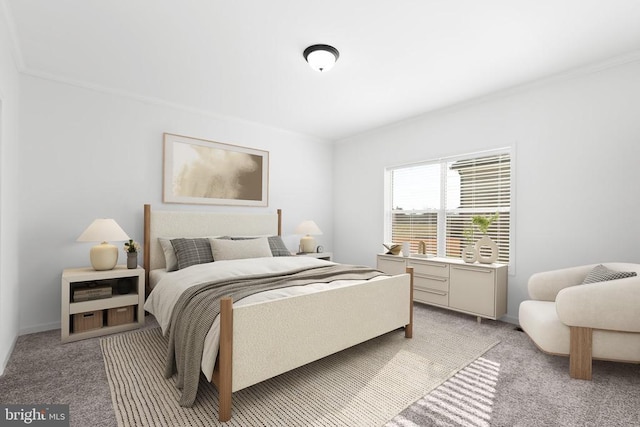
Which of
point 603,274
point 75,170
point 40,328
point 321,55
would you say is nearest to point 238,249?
point 75,170

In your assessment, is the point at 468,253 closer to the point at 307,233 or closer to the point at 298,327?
the point at 307,233

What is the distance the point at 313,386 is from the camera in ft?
6.63

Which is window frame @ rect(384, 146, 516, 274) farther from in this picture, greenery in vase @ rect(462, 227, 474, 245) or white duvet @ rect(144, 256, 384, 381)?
white duvet @ rect(144, 256, 384, 381)

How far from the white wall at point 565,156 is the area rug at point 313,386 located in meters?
1.26

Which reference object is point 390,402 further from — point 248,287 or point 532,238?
point 532,238

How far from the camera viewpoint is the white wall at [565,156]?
269 centimetres

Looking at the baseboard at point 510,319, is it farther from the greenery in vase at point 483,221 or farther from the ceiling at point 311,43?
the ceiling at point 311,43

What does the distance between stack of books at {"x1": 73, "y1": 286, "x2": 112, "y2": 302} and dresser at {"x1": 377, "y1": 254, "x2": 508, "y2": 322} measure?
339 cm

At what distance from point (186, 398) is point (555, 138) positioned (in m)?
3.91

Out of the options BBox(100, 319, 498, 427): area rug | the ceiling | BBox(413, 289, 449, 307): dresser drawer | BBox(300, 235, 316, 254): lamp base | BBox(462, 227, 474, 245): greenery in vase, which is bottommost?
BBox(100, 319, 498, 427): area rug

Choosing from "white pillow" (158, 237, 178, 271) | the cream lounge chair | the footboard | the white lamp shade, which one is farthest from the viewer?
"white pillow" (158, 237, 178, 271)

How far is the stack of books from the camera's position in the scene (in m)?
2.76

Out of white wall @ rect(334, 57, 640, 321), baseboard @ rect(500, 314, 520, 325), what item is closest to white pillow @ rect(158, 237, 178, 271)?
white wall @ rect(334, 57, 640, 321)

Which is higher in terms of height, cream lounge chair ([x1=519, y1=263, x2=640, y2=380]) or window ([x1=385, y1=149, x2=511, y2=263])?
window ([x1=385, y1=149, x2=511, y2=263])
